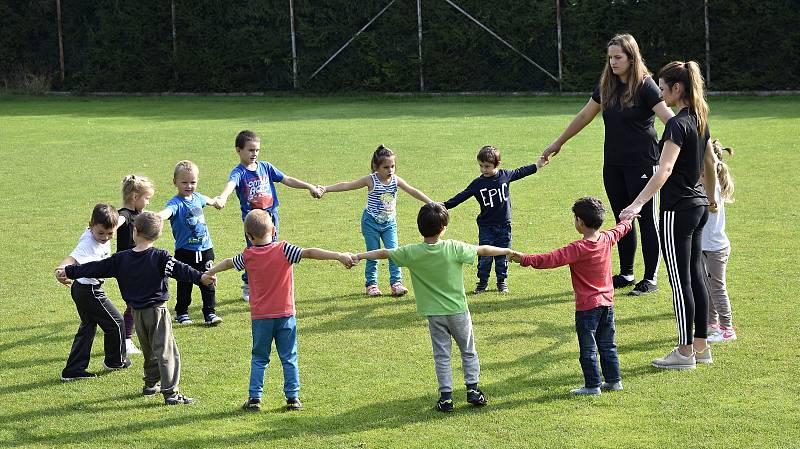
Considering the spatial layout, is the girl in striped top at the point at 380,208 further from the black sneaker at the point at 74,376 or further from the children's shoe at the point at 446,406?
the children's shoe at the point at 446,406

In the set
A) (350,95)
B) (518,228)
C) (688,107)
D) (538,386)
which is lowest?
(538,386)

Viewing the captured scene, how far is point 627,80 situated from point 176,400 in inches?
190

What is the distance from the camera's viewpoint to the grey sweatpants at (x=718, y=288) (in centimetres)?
848

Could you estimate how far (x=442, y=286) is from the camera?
6996mm

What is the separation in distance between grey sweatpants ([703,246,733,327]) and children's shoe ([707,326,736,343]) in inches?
1.6

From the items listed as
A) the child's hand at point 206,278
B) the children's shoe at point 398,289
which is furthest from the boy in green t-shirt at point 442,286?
the children's shoe at point 398,289

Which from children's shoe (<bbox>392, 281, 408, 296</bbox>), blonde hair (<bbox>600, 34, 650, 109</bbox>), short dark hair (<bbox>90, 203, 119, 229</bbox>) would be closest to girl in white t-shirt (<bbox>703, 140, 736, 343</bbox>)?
blonde hair (<bbox>600, 34, 650, 109</bbox>)

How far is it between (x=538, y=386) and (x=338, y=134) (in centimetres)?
1597

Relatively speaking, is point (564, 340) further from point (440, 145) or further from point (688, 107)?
point (440, 145)

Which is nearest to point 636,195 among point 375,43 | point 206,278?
point 206,278

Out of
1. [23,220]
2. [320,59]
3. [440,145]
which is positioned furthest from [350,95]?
[23,220]

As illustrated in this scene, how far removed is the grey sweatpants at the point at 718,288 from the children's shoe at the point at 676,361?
89 cm

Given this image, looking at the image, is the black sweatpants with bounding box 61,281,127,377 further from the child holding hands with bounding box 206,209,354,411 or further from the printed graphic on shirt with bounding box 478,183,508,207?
the printed graphic on shirt with bounding box 478,183,508,207

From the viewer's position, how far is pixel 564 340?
343 inches
